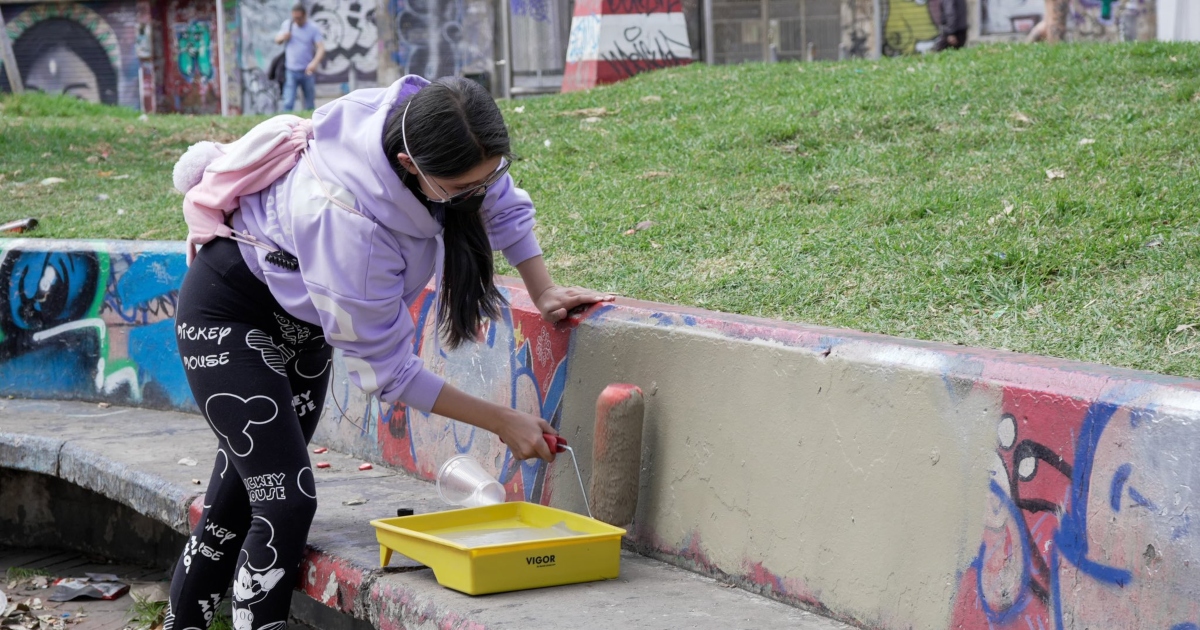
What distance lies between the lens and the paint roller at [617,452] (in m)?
3.39

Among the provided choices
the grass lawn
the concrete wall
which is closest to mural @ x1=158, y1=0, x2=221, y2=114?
the grass lawn

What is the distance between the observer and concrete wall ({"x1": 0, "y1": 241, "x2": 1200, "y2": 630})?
230cm

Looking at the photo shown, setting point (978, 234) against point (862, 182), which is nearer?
point (978, 234)

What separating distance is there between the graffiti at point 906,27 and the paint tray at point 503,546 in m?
18.4

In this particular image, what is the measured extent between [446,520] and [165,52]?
968 inches

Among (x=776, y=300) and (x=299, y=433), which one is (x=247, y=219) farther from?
(x=776, y=300)

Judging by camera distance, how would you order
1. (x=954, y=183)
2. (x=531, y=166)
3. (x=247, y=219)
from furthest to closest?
(x=531, y=166) → (x=954, y=183) → (x=247, y=219)

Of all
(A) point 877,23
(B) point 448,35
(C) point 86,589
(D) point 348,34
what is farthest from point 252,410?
(D) point 348,34

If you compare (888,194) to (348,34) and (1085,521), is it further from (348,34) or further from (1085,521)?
(348,34)

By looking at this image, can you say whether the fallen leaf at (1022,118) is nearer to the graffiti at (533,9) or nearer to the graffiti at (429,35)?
the graffiti at (533,9)

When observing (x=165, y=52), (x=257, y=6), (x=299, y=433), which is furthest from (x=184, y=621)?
(x=165, y=52)

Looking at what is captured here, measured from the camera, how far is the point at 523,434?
10.6 feet

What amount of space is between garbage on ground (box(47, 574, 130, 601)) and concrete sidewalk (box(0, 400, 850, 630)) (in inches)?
18.8

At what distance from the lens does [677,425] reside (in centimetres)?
341
